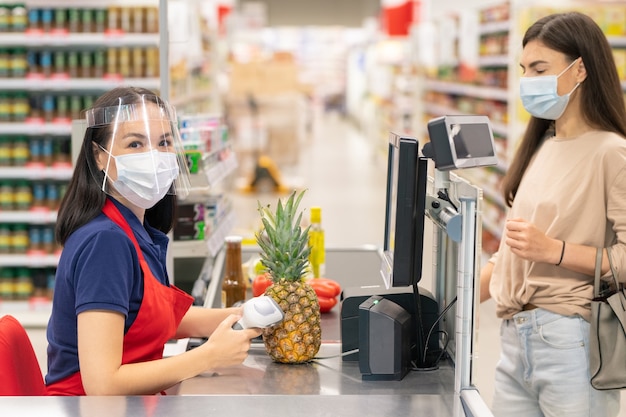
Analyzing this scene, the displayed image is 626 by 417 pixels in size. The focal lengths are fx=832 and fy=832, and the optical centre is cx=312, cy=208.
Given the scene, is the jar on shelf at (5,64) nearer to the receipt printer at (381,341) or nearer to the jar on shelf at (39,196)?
the jar on shelf at (39,196)

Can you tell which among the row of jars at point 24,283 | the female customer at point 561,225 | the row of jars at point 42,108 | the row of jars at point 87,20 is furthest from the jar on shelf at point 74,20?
the female customer at point 561,225

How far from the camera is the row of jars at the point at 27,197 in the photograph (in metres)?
5.70

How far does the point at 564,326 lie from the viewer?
241 centimetres

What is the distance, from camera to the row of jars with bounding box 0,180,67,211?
224 inches

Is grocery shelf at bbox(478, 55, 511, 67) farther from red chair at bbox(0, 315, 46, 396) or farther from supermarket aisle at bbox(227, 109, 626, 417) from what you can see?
red chair at bbox(0, 315, 46, 396)

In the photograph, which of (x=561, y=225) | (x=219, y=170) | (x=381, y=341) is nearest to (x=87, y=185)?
(x=381, y=341)

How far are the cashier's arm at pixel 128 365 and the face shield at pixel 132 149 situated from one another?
371mm

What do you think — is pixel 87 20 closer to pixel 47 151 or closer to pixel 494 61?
pixel 47 151

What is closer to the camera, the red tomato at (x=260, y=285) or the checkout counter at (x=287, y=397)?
the checkout counter at (x=287, y=397)

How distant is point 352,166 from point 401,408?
13.8m

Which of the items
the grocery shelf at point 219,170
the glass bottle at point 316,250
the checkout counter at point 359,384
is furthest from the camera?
the grocery shelf at point 219,170

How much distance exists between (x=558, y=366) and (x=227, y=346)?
1000mm

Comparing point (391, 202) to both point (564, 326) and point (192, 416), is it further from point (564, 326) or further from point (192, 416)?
point (192, 416)

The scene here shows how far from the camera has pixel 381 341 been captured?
203 cm
